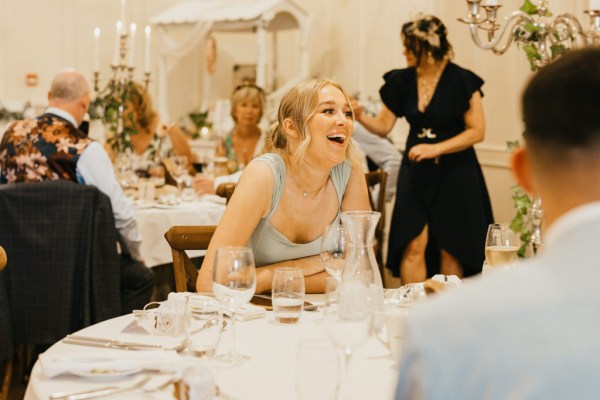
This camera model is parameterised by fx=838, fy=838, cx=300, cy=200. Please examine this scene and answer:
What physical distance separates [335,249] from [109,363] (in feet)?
2.48

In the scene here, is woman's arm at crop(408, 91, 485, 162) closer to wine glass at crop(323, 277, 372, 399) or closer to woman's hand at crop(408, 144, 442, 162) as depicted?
woman's hand at crop(408, 144, 442, 162)

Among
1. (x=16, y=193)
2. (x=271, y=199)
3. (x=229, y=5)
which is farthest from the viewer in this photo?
(x=229, y=5)

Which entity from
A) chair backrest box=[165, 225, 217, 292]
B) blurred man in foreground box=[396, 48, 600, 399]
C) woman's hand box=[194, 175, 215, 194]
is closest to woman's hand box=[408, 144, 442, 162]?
woman's hand box=[194, 175, 215, 194]

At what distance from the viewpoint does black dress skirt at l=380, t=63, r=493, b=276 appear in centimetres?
445

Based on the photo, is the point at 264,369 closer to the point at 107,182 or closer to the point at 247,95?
the point at 107,182

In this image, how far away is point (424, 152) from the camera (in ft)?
14.4

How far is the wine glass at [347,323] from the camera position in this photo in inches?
56.0

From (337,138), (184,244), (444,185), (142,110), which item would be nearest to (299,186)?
(337,138)

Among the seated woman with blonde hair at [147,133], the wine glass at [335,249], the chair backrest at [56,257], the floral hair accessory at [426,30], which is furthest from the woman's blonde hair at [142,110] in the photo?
the wine glass at [335,249]

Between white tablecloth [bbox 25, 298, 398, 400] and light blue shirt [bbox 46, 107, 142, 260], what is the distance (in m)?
1.92

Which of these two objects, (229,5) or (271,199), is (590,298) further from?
(229,5)

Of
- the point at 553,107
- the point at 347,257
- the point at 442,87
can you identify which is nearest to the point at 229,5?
the point at 442,87

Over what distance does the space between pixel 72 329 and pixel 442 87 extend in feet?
7.39

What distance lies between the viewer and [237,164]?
548cm
